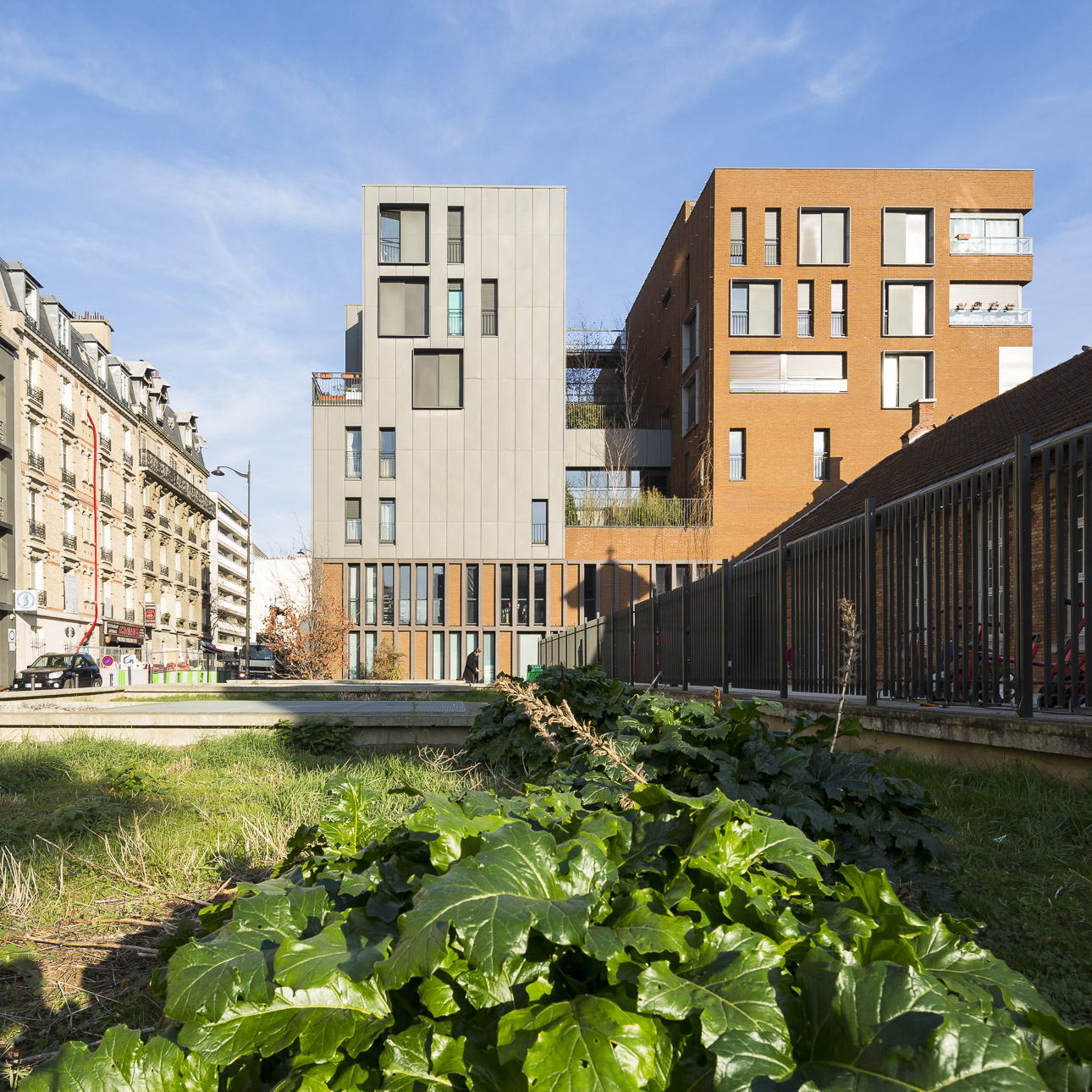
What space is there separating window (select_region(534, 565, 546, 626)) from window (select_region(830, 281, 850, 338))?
1642 cm

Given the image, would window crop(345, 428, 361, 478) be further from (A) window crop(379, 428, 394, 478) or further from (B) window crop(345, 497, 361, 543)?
(B) window crop(345, 497, 361, 543)

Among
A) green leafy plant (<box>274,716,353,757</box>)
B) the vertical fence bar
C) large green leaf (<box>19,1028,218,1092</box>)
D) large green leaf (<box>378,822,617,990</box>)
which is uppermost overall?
the vertical fence bar

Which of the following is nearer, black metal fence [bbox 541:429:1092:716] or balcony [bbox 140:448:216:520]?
black metal fence [bbox 541:429:1092:716]

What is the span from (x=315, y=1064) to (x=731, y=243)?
3798cm

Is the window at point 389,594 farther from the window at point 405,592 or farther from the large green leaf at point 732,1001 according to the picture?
the large green leaf at point 732,1001

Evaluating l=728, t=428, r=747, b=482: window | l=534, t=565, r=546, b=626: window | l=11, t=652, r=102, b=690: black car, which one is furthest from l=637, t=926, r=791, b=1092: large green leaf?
l=534, t=565, r=546, b=626: window

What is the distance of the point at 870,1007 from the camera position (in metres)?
1.22

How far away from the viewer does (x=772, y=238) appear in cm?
3609

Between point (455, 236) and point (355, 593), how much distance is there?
679 inches

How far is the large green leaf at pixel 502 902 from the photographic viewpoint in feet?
4.53

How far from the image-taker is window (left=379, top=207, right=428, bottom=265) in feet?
129

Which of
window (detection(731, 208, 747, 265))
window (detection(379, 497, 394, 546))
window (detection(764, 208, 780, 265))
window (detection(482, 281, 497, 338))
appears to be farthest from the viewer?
window (detection(482, 281, 497, 338))

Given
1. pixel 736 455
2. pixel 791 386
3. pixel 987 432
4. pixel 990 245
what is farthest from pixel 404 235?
pixel 987 432

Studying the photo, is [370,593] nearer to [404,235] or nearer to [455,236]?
[404,235]
